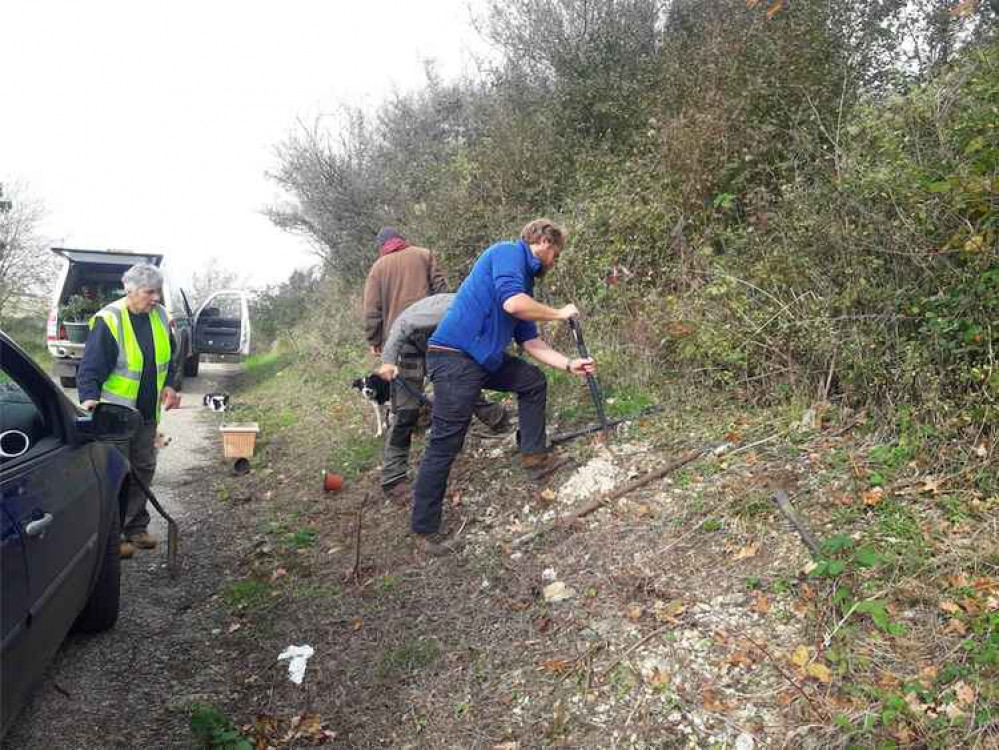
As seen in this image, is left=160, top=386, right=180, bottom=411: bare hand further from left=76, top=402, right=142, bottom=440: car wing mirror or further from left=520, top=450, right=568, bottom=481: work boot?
left=520, top=450, right=568, bottom=481: work boot

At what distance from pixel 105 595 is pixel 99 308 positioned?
9.42 metres

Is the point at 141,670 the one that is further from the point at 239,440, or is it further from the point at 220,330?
the point at 220,330

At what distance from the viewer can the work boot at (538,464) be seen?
16.1 feet

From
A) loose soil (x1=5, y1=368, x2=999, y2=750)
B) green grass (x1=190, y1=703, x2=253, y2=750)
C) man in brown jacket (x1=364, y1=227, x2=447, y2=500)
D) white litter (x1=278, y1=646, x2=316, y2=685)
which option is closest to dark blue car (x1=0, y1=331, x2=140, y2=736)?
loose soil (x1=5, y1=368, x2=999, y2=750)

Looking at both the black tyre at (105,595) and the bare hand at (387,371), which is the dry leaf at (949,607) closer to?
the bare hand at (387,371)

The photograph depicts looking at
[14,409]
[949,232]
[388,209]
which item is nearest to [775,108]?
[949,232]

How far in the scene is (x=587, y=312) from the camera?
736 centimetres

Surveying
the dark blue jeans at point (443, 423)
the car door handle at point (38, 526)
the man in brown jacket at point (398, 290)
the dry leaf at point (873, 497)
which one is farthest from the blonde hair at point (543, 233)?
the car door handle at point (38, 526)

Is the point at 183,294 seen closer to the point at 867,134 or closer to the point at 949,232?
the point at 867,134

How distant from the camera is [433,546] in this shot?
4535mm

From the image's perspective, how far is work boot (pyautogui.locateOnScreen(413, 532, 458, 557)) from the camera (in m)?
4.52

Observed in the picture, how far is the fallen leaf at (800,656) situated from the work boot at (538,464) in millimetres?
2215

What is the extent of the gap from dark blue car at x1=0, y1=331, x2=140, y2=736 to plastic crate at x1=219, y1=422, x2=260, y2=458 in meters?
3.38

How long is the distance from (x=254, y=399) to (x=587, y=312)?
6745 mm
